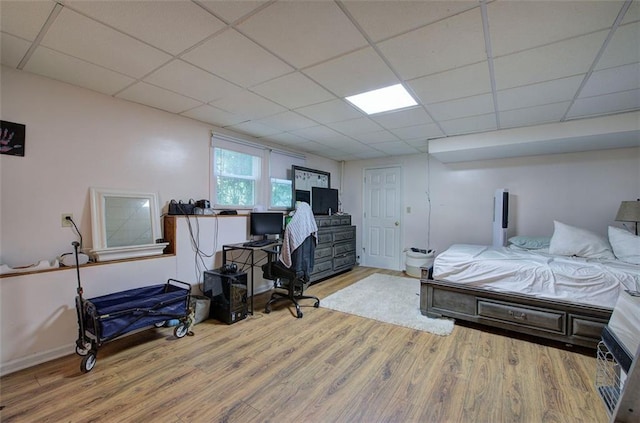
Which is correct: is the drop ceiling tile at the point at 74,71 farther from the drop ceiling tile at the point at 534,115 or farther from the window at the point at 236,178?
the drop ceiling tile at the point at 534,115

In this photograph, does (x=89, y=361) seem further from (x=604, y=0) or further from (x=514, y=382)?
(x=604, y=0)

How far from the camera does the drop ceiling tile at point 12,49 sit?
181 cm

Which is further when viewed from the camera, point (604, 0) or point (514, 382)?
point (514, 382)

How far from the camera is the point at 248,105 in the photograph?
292 cm

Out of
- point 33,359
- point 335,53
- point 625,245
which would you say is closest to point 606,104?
point 625,245

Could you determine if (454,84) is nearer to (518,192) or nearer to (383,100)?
(383,100)

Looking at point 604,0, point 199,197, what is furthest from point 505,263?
point 199,197

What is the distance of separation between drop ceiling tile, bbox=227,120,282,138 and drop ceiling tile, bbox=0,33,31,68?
194 cm

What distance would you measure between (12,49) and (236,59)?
1540mm

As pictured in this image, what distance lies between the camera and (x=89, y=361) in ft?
6.79

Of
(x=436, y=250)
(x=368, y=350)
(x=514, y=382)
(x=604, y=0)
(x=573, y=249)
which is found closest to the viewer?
(x=604, y=0)

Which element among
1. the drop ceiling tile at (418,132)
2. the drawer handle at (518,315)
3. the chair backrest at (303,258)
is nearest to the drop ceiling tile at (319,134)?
the drop ceiling tile at (418,132)

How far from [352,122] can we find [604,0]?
7.57 ft

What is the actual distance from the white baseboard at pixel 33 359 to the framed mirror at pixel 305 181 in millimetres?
3231
